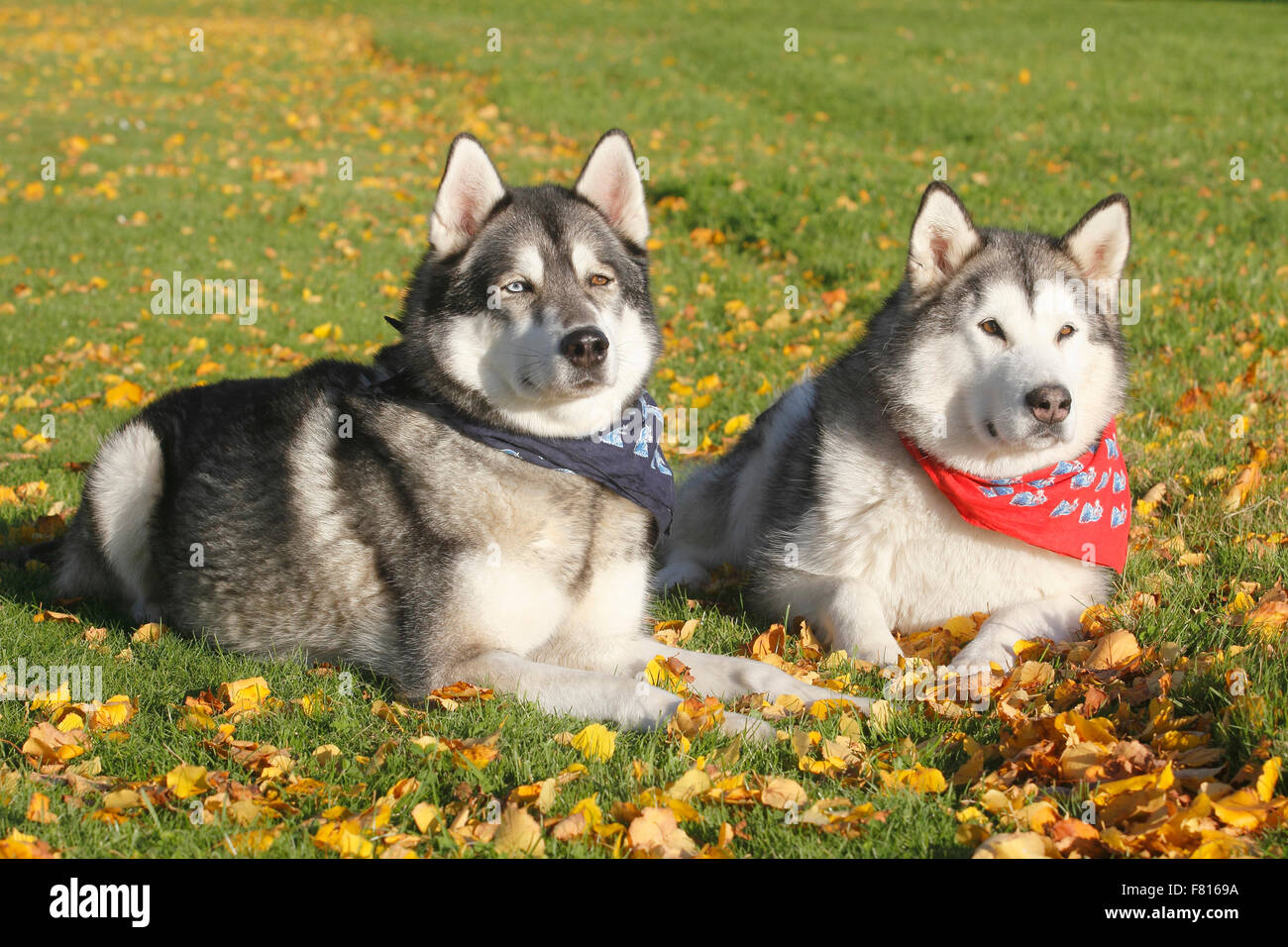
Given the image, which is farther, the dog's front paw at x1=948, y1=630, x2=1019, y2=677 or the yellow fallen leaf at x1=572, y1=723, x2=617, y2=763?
the dog's front paw at x1=948, y1=630, x2=1019, y2=677

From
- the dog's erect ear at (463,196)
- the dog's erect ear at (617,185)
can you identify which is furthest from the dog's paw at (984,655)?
the dog's erect ear at (463,196)

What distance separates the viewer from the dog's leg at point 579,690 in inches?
156

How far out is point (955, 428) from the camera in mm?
4723

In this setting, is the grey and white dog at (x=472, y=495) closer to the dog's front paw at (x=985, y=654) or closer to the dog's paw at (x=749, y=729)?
the dog's paw at (x=749, y=729)

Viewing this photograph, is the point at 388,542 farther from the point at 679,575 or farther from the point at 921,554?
the point at 921,554

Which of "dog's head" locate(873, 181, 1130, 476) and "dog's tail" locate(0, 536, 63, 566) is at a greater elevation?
"dog's head" locate(873, 181, 1130, 476)

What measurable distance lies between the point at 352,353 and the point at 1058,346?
7.12m

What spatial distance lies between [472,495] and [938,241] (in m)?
2.37

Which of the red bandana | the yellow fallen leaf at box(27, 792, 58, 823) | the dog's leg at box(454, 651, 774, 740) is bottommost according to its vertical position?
the yellow fallen leaf at box(27, 792, 58, 823)

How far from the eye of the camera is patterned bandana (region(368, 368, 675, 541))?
4410mm

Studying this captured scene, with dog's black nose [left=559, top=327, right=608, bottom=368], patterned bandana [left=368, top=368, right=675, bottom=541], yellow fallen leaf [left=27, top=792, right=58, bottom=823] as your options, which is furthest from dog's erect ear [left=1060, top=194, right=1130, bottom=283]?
yellow fallen leaf [left=27, top=792, right=58, bottom=823]

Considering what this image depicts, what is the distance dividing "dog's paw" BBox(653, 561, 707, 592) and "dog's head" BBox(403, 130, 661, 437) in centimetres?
148

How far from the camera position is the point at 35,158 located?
54.9 feet

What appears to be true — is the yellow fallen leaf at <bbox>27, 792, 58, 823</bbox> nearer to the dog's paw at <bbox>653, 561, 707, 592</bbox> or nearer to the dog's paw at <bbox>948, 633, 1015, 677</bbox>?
the dog's paw at <bbox>653, 561, 707, 592</bbox>
